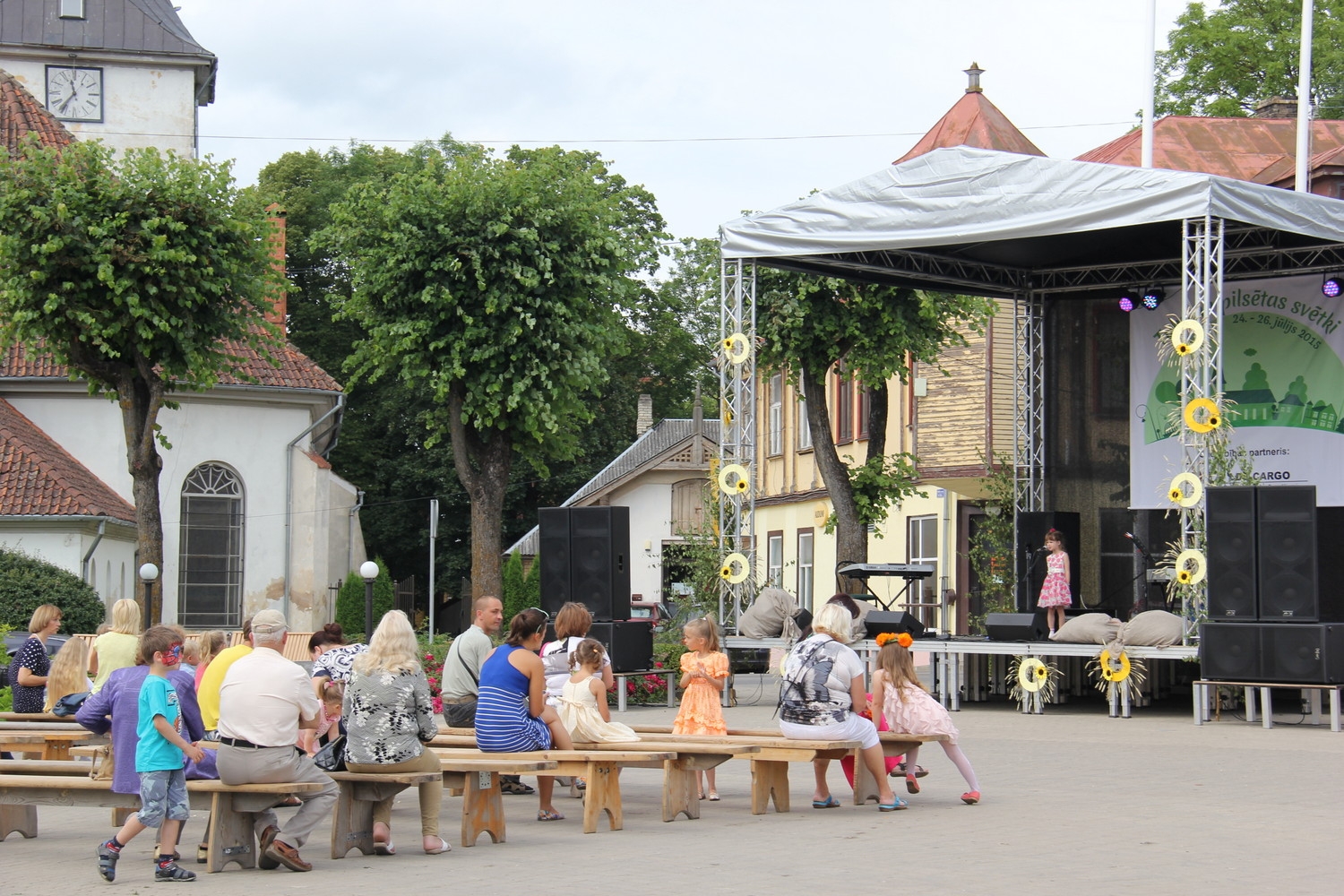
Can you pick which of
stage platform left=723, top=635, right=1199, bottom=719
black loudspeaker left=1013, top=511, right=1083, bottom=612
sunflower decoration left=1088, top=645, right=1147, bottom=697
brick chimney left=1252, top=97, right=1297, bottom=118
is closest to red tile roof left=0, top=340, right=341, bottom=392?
stage platform left=723, top=635, right=1199, bottom=719

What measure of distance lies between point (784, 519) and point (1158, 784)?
29220mm

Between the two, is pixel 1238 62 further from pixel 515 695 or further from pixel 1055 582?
pixel 515 695

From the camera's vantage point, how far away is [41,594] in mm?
26438

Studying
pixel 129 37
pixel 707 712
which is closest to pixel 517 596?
pixel 129 37

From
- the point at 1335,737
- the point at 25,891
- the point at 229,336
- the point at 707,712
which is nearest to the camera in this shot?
the point at 25,891

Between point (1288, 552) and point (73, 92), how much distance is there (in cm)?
3075

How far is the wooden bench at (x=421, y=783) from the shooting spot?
29.8 ft

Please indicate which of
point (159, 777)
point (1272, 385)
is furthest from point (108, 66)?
point (159, 777)

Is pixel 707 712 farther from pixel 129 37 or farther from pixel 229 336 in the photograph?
pixel 129 37

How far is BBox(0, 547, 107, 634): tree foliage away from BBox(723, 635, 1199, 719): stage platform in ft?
36.1

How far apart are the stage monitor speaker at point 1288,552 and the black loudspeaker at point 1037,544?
19.4 feet

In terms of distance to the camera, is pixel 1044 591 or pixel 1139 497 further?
pixel 1139 497

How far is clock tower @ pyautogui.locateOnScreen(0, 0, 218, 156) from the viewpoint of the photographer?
38.6 m

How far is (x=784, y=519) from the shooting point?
41.4 metres
